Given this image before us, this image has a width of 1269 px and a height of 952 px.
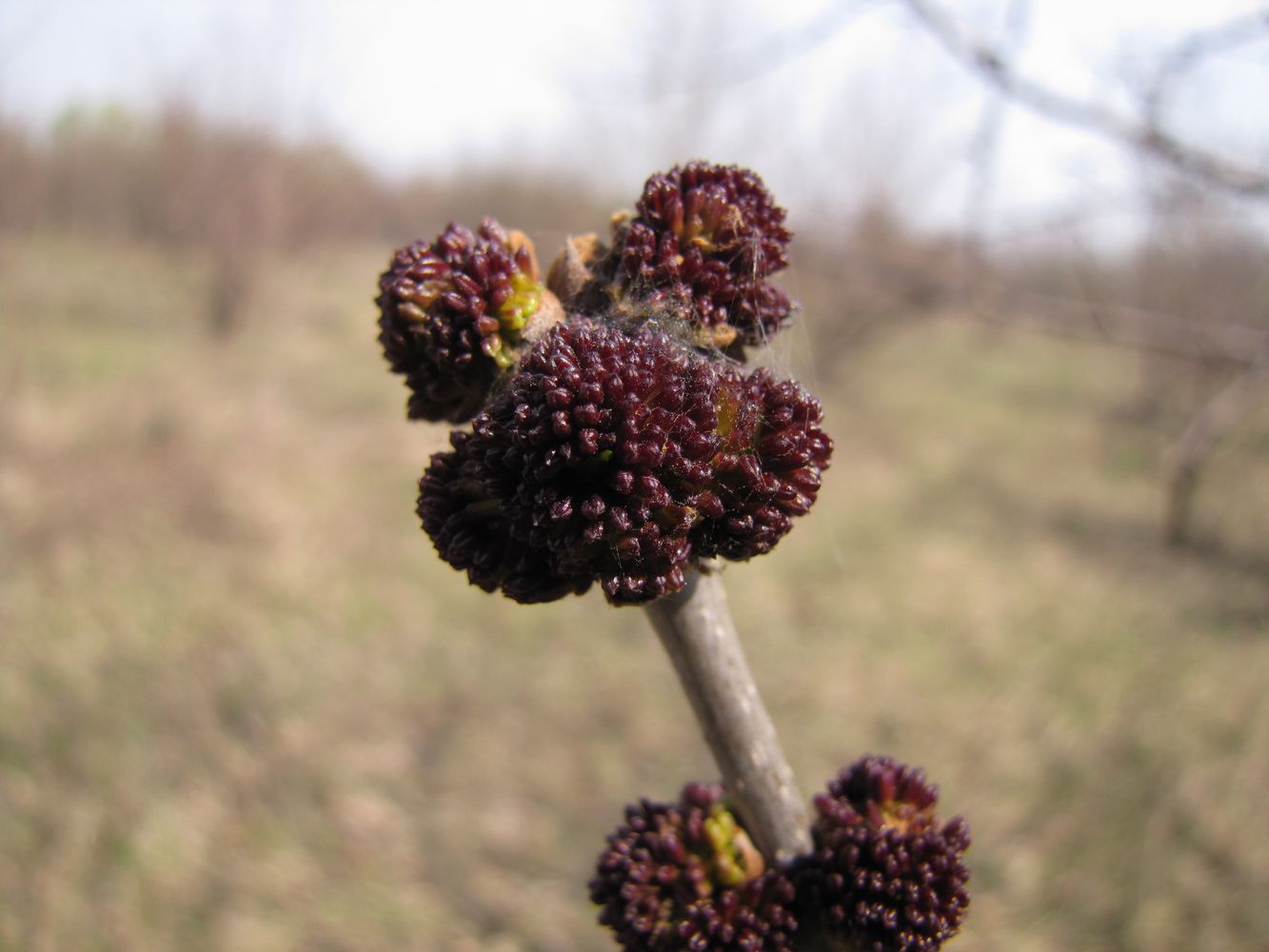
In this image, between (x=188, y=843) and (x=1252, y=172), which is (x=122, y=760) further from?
(x=1252, y=172)

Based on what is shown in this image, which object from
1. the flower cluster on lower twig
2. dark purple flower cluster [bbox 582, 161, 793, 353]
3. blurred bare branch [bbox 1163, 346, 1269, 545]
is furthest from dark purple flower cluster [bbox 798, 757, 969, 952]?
blurred bare branch [bbox 1163, 346, 1269, 545]

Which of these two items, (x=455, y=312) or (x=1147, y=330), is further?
(x=1147, y=330)

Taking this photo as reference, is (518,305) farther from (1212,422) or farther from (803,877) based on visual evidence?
(1212,422)

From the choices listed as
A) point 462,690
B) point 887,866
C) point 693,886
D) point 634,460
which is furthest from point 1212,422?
point 462,690

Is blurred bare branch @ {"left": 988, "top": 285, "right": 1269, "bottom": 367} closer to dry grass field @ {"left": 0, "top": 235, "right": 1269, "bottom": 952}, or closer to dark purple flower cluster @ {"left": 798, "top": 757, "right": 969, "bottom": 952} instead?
dry grass field @ {"left": 0, "top": 235, "right": 1269, "bottom": 952}

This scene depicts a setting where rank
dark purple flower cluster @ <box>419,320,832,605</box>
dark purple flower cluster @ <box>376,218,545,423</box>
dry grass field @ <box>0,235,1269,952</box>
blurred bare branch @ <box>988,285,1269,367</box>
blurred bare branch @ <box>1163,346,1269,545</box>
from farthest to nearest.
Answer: dry grass field @ <box>0,235,1269,952</box>, blurred bare branch @ <box>988,285,1269,367</box>, blurred bare branch @ <box>1163,346,1269,545</box>, dark purple flower cluster @ <box>376,218,545,423</box>, dark purple flower cluster @ <box>419,320,832,605</box>

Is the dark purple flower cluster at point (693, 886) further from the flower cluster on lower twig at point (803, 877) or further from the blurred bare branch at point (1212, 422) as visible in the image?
→ the blurred bare branch at point (1212, 422)

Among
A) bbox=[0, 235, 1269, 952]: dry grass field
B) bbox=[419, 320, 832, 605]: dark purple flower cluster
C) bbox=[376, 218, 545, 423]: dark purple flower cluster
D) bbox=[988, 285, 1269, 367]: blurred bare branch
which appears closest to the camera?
bbox=[419, 320, 832, 605]: dark purple flower cluster
